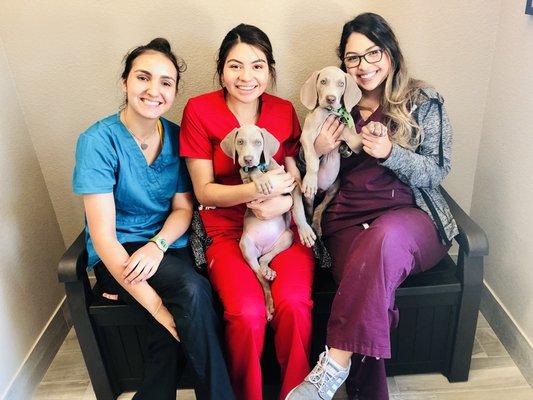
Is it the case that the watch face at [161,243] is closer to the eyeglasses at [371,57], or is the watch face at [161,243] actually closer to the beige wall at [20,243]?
the beige wall at [20,243]

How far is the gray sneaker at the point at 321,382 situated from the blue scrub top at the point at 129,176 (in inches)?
24.6

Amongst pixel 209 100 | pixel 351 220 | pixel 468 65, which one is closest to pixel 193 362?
pixel 351 220

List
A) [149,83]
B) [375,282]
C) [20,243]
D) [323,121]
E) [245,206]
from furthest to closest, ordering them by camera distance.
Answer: [20,243], [245,206], [323,121], [149,83], [375,282]

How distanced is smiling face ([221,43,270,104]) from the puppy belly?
42 centimetres

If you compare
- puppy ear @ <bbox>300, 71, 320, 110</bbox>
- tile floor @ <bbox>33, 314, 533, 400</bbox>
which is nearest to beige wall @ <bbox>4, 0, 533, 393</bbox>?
tile floor @ <bbox>33, 314, 533, 400</bbox>

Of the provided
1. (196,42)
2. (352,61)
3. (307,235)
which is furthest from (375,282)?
(196,42)

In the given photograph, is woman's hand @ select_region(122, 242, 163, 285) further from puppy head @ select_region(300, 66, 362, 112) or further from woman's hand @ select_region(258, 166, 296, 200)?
puppy head @ select_region(300, 66, 362, 112)

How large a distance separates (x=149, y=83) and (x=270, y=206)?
54 centimetres

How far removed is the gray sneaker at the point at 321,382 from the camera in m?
1.35

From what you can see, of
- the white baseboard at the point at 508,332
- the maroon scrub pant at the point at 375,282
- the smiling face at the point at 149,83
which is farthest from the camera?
the white baseboard at the point at 508,332

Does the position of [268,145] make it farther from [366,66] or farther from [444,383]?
[444,383]

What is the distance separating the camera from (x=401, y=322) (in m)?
1.59

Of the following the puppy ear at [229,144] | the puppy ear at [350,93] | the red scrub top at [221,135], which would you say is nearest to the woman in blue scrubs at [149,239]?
the red scrub top at [221,135]

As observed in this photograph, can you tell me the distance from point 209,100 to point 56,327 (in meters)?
1.19
